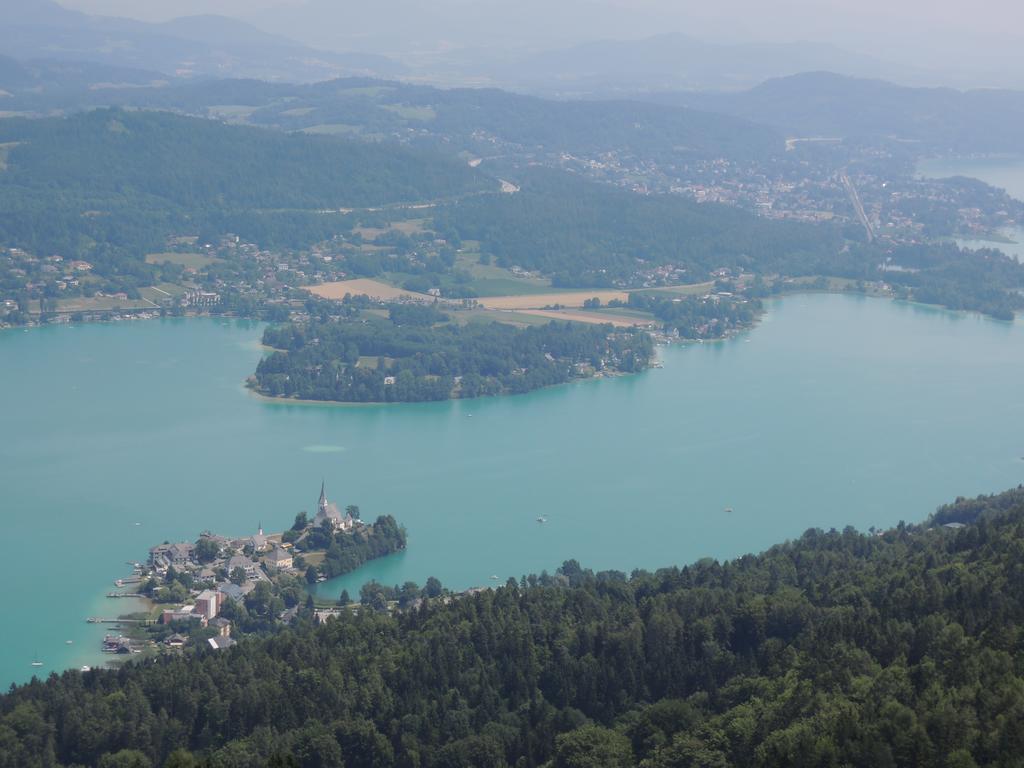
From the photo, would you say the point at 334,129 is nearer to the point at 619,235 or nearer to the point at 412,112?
the point at 412,112

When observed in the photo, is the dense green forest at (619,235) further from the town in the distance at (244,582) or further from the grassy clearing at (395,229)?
the town in the distance at (244,582)

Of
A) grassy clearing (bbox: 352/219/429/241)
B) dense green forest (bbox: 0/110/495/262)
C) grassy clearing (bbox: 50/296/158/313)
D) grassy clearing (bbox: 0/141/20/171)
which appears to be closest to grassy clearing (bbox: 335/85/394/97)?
dense green forest (bbox: 0/110/495/262)

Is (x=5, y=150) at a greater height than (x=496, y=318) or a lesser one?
greater

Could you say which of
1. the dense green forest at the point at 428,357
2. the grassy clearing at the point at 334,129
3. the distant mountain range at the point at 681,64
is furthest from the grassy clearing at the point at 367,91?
the distant mountain range at the point at 681,64

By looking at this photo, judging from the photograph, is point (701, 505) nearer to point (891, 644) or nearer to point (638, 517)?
point (638, 517)

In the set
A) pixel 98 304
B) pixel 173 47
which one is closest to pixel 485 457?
pixel 98 304

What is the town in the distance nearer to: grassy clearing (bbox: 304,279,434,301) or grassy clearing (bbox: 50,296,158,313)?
grassy clearing (bbox: 50,296,158,313)
